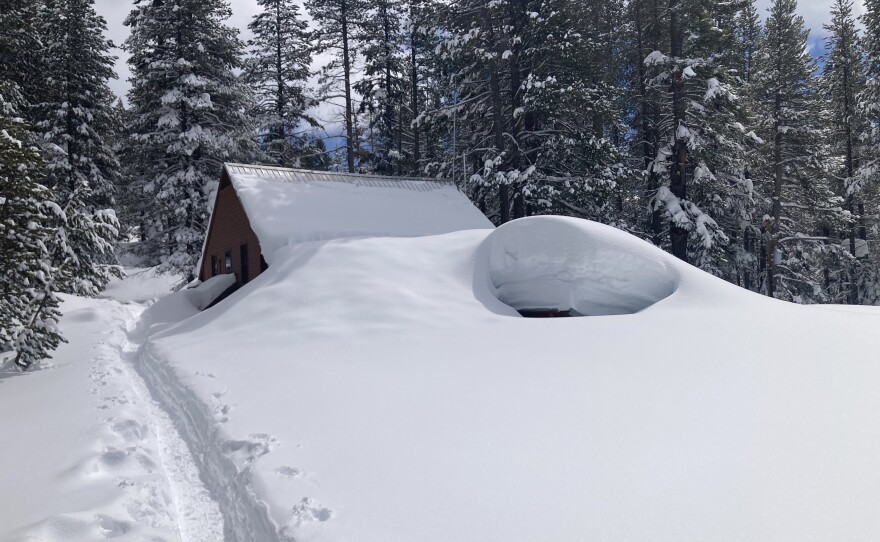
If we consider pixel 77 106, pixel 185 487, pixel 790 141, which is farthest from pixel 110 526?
pixel 790 141

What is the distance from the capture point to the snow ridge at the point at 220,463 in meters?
4.54

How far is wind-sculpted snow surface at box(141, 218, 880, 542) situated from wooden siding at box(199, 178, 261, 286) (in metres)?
6.92

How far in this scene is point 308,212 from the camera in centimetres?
1856

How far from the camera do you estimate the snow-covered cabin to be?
1784 cm

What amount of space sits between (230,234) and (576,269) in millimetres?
13739

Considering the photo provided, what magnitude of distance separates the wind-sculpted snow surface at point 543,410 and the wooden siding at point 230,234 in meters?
6.92

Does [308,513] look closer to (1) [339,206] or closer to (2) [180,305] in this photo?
(2) [180,305]

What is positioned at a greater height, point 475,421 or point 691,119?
point 691,119

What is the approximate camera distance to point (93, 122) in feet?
88.1

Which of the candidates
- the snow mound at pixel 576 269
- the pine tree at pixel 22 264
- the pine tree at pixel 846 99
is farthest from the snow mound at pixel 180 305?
the pine tree at pixel 846 99

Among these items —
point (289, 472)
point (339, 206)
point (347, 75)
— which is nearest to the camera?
point (289, 472)

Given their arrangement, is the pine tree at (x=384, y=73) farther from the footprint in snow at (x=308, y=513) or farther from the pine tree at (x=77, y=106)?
the footprint in snow at (x=308, y=513)

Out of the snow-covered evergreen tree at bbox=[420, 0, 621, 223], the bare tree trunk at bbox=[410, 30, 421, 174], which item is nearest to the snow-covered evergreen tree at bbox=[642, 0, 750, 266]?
the snow-covered evergreen tree at bbox=[420, 0, 621, 223]

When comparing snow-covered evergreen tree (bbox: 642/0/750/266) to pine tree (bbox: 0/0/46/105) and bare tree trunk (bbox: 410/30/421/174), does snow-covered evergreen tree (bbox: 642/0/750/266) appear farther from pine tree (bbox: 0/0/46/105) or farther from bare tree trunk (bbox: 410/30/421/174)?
pine tree (bbox: 0/0/46/105)
